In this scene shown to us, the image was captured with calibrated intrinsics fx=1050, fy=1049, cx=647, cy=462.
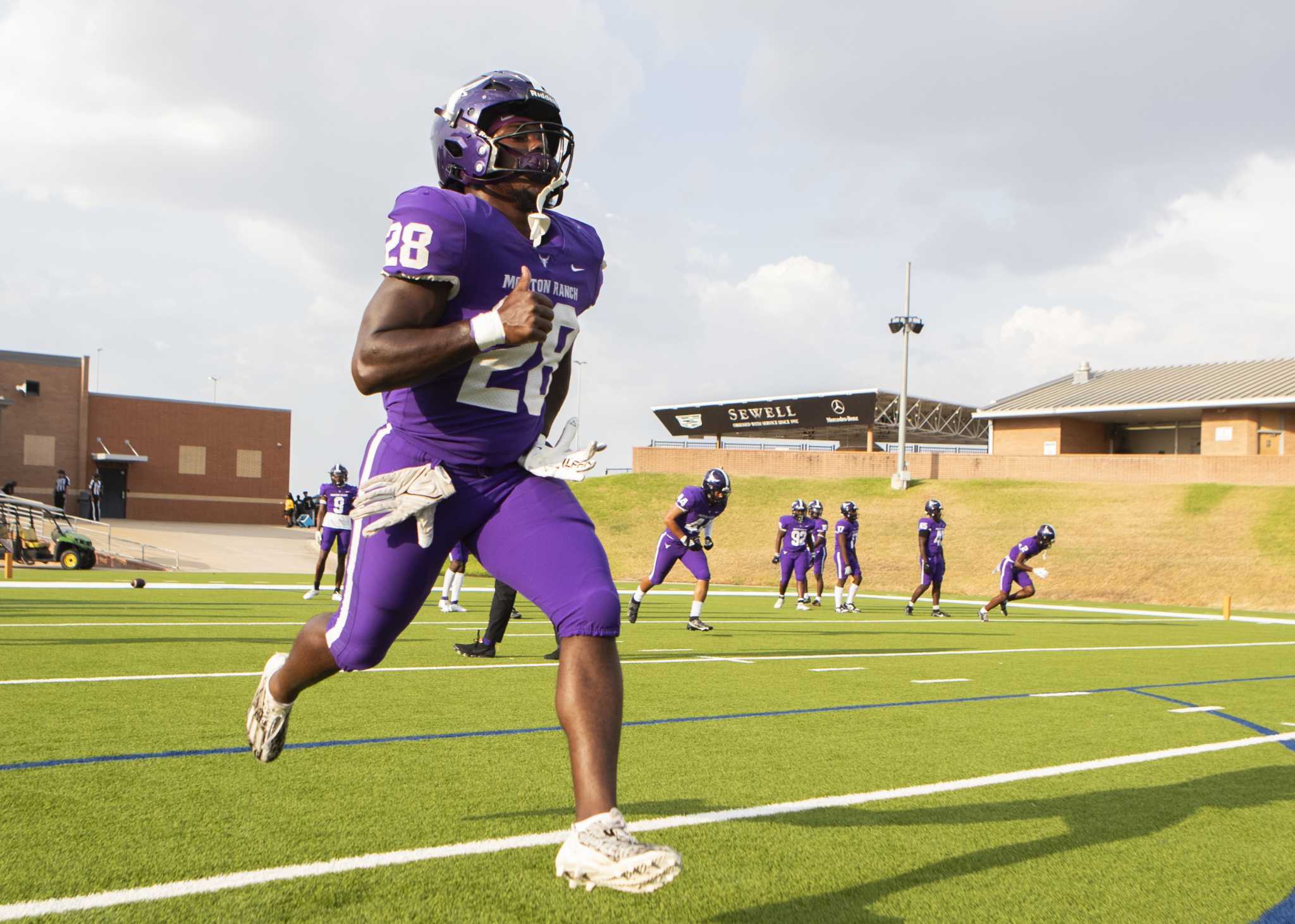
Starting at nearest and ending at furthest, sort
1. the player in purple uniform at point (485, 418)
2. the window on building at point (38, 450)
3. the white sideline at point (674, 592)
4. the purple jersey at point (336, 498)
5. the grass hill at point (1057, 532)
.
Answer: the player in purple uniform at point (485, 418)
the purple jersey at point (336, 498)
the white sideline at point (674, 592)
the grass hill at point (1057, 532)
the window on building at point (38, 450)

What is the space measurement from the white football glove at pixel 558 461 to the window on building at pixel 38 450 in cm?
4972

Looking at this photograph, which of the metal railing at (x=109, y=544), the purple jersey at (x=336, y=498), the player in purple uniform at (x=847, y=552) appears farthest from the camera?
the metal railing at (x=109, y=544)

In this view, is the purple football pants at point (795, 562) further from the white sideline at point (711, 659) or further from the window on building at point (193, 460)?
the window on building at point (193, 460)

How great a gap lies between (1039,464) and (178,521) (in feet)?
127

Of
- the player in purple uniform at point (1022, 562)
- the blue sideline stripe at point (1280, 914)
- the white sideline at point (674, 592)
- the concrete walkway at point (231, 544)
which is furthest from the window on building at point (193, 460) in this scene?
the blue sideline stripe at point (1280, 914)

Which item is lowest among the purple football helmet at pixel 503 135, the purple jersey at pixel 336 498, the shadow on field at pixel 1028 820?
the shadow on field at pixel 1028 820

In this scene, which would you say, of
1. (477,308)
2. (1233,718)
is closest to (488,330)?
(477,308)

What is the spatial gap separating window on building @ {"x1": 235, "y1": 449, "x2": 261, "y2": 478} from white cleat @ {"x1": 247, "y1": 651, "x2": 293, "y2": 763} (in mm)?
50814

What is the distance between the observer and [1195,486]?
38.9 m

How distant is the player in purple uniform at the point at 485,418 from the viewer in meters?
2.76

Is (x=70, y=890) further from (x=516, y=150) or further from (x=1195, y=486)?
(x=1195, y=486)

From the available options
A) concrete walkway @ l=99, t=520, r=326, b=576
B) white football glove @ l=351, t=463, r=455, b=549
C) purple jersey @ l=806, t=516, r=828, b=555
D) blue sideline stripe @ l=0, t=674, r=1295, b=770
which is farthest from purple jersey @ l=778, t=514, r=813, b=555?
white football glove @ l=351, t=463, r=455, b=549

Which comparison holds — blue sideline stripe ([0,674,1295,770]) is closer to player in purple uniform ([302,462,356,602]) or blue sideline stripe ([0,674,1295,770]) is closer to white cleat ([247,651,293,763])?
white cleat ([247,651,293,763])

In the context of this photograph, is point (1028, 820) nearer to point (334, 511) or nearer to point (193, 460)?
point (334, 511)
